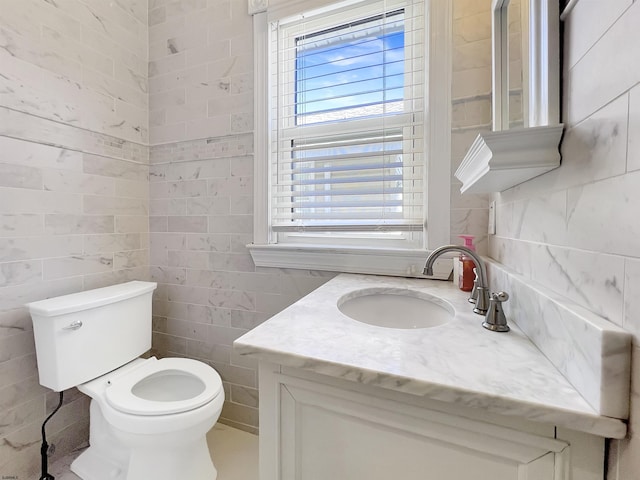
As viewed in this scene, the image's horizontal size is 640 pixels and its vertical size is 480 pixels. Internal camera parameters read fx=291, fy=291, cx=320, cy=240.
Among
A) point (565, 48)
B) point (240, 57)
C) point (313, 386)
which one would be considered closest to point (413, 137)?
point (565, 48)

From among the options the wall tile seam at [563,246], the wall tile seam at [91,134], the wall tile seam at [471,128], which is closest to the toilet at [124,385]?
the wall tile seam at [91,134]

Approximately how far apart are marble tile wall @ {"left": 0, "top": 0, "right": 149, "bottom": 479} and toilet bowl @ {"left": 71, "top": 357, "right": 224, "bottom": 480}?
0.27 metres

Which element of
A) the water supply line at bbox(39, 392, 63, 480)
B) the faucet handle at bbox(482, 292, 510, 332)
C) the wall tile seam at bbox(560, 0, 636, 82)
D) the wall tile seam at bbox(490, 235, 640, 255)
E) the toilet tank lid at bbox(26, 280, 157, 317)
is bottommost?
the water supply line at bbox(39, 392, 63, 480)

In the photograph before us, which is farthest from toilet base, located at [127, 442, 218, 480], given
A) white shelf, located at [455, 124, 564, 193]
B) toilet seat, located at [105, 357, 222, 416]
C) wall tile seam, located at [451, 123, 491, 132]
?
wall tile seam, located at [451, 123, 491, 132]

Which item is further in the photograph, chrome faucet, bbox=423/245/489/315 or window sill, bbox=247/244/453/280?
window sill, bbox=247/244/453/280

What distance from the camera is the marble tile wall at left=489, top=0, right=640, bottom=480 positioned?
1.26 ft

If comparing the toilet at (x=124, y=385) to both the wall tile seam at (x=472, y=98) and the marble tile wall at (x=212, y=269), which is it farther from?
the wall tile seam at (x=472, y=98)

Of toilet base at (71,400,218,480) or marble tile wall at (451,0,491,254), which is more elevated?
marble tile wall at (451,0,491,254)

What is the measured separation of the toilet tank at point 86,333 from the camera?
3.79 ft

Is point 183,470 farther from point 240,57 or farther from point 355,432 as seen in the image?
point 240,57

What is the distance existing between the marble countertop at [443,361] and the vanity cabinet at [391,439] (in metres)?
0.04

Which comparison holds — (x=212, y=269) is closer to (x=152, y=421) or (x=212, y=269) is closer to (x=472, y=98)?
(x=152, y=421)

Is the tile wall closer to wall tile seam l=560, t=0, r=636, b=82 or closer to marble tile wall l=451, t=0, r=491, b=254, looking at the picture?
marble tile wall l=451, t=0, r=491, b=254

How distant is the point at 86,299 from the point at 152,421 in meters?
0.63
